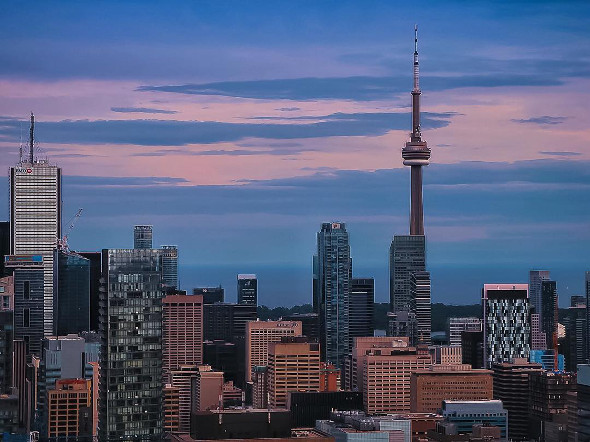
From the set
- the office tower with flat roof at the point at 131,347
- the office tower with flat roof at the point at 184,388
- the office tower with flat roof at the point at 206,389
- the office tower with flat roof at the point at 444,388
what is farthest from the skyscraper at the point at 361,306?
the office tower with flat roof at the point at 131,347

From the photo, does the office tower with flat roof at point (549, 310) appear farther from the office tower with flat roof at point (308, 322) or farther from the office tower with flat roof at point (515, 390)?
the office tower with flat roof at point (515, 390)

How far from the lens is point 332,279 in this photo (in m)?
70.9

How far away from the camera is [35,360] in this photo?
42.9 metres

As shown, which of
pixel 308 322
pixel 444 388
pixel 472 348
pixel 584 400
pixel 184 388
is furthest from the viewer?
pixel 308 322

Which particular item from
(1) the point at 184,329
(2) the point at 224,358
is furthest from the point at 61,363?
(2) the point at 224,358

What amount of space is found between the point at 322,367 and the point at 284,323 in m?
9.33

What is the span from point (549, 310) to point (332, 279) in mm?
12414

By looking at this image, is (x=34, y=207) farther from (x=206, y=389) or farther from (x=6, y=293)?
(x=206, y=389)

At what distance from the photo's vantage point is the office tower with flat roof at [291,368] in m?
47.4

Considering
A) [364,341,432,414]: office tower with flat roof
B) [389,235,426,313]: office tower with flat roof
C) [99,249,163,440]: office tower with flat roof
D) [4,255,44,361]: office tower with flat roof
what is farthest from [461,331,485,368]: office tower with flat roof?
[99,249,163,440]: office tower with flat roof

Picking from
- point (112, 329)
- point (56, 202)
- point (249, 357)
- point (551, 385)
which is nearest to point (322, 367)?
point (249, 357)

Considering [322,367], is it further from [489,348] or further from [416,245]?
[416,245]

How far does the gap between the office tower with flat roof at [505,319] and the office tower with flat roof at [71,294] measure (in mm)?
15020

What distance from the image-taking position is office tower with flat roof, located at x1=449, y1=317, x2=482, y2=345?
2376 inches
